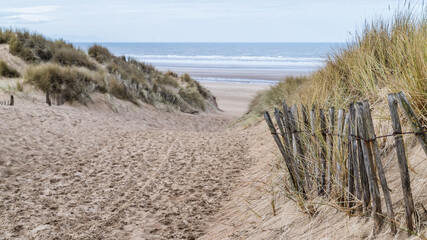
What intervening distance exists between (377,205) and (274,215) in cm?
121

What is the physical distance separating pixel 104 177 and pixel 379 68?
157 inches

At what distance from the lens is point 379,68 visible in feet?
16.7

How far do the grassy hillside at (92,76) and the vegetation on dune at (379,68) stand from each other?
24.9 ft

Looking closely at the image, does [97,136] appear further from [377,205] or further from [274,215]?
[377,205]

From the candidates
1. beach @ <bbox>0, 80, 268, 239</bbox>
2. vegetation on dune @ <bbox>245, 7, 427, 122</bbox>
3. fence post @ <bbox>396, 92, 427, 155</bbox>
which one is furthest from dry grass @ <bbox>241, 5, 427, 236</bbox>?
beach @ <bbox>0, 80, 268, 239</bbox>

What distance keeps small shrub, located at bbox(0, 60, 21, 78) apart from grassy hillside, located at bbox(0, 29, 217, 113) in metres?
0.07

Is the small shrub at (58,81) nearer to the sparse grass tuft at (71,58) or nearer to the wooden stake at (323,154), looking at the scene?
the sparse grass tuft at (71,58)

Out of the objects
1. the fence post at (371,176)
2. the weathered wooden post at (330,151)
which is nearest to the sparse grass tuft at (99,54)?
the weathered wooden post at (330,151)

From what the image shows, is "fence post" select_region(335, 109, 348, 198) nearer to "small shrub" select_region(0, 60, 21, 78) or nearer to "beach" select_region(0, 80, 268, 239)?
"beach" select_region(0, 80, 268, 239)

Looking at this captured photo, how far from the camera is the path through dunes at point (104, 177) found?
403 centimetres

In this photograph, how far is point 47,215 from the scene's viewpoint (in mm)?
4211

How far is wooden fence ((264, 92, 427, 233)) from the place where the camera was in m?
2.34

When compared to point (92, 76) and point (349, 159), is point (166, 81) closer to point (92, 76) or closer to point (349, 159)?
point (92, 76)

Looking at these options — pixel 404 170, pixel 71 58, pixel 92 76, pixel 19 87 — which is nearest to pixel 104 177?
pixel 404 170
